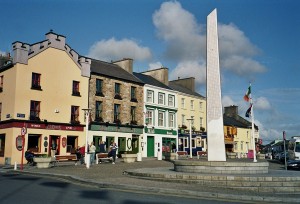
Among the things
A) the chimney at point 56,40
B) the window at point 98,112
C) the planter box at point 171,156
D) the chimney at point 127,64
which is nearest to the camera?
the chimney at point 56,40

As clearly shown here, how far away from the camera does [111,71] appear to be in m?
37.6

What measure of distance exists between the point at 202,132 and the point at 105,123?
64.4 feet

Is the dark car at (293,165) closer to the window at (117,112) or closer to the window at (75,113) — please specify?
the window at (117,112)

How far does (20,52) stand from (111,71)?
1170 centimetres

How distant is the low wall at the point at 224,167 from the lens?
1481cm

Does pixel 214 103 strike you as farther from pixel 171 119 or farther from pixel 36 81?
pixel 171 119

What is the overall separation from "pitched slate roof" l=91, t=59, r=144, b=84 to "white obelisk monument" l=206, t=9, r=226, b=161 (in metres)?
19.5

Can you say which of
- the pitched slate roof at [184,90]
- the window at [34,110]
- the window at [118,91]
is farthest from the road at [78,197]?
the pitched slate roof at [184,90]

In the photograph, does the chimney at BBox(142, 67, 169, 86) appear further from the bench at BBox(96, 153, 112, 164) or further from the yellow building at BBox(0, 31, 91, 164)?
the bench at BBox(96, 153, 112, 164)

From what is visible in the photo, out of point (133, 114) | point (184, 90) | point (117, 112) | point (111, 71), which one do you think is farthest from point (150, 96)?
point (184, 90)

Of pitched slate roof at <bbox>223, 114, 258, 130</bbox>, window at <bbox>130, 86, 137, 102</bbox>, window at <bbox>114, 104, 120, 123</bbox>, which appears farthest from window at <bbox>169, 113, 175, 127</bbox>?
pitched slate roof at <bbox>223, 114, 258, 130</bbox>

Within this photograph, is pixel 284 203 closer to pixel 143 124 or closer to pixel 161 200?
pixel 161 200

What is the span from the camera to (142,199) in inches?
381

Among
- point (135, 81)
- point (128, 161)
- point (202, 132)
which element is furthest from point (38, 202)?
point (202, 132)
